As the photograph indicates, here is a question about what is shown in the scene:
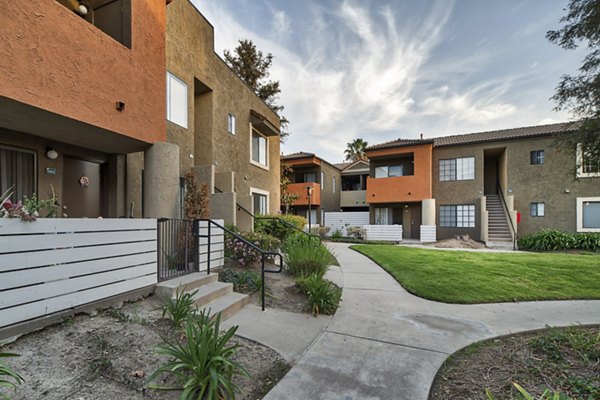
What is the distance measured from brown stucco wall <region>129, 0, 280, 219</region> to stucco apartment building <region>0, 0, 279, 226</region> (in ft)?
0.13

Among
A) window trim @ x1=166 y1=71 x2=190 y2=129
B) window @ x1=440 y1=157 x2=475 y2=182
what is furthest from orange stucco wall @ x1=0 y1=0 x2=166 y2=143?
window @ x1=440 y1=157 x2=475 y2=182

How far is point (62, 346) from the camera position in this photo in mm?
2850

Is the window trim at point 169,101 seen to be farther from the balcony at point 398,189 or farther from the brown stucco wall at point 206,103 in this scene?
the balcony at point 398,189

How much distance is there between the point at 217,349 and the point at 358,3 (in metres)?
11.0

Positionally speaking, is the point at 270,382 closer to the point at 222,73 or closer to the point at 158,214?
the point at 158,214

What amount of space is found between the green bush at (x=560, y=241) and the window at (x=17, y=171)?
69.4 feet

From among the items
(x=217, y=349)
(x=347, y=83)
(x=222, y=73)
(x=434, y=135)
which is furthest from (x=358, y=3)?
(x=434, y=135)

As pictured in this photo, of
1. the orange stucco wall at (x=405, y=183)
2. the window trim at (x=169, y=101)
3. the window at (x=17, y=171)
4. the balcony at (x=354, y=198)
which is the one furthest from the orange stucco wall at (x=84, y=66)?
the balcony at (x=354, y=198)

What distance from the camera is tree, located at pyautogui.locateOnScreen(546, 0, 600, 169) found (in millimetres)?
Result: 5277

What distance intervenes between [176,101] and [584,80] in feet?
32.8

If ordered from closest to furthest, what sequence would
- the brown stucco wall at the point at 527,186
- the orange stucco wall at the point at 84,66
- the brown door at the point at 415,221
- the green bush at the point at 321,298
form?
the orange stucco wall at the point at 84,66 < the green bush at the point at 321,298 < the brown stucco wall at the point at 527,186 < the brown door at the point at 415,221

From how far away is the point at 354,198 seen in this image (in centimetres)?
2491

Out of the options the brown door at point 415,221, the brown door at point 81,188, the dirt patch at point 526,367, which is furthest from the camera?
the brown door at point 415,221

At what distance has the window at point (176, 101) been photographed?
25.5 ft
